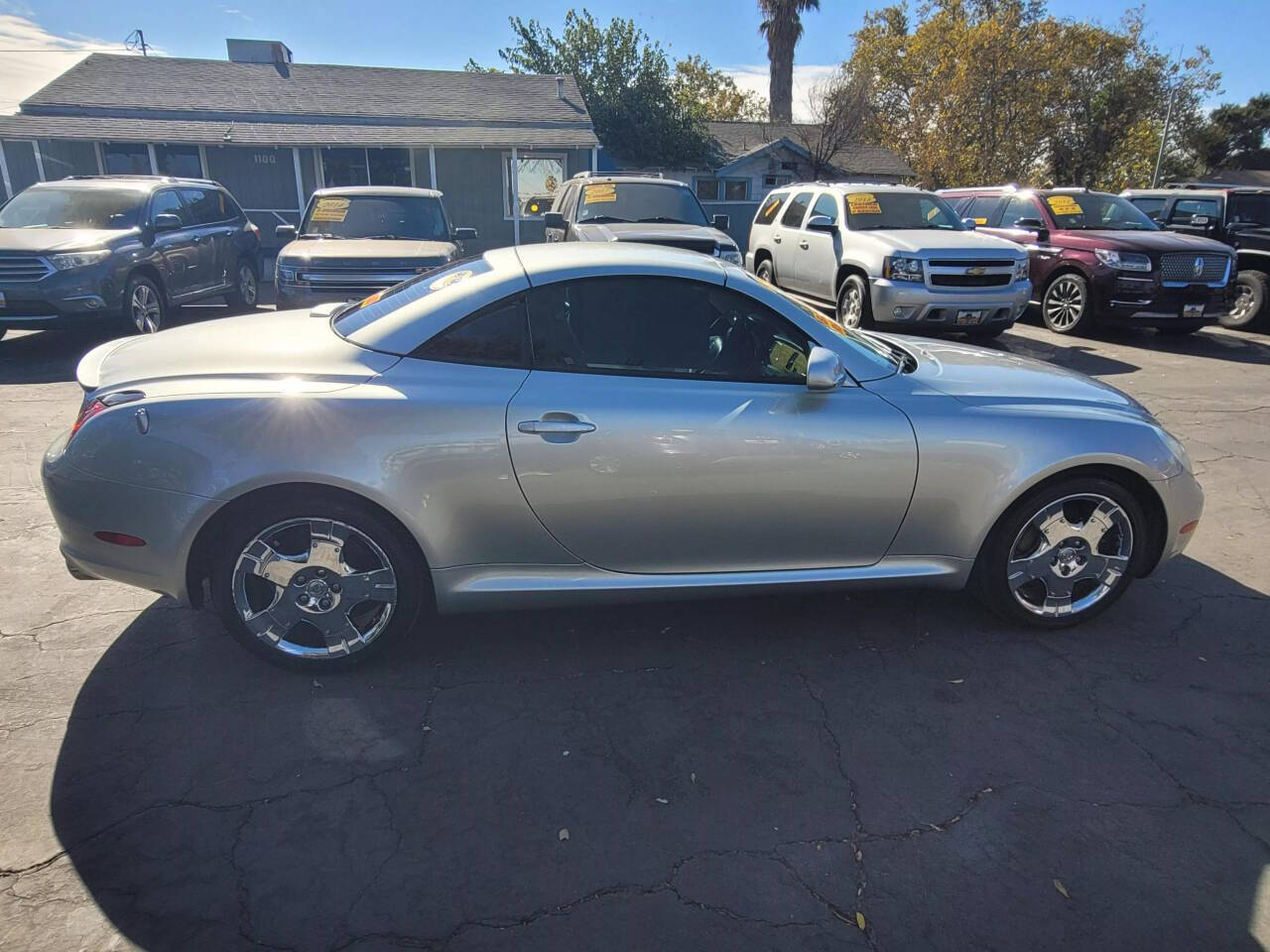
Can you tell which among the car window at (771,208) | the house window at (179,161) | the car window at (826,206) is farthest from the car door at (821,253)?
the house window at (179,161)

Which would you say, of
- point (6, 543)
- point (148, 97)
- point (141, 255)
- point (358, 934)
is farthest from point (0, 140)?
point (358, 934)

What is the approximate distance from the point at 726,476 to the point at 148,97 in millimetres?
23181

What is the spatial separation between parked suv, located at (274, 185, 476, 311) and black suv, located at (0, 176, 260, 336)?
4.66 feet

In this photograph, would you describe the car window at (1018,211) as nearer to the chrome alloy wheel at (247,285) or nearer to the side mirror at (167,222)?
the chrome alloy wheel at (247,285)

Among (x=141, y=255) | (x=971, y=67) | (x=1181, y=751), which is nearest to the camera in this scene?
(x=1181, y=751)

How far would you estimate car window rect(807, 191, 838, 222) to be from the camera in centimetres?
1080

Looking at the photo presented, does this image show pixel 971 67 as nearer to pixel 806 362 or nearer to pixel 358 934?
pixel 806 362

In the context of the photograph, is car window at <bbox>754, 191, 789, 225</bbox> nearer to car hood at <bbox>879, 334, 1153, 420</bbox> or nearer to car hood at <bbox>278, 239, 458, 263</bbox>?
car hood at <bbox>278, 239, 458, 263</bbox>

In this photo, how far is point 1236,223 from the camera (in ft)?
40.2

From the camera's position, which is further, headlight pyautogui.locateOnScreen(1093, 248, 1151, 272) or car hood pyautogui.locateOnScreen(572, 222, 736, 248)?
headlight pyautogui.locateOnScreen(1093, 248, 1151, 272)

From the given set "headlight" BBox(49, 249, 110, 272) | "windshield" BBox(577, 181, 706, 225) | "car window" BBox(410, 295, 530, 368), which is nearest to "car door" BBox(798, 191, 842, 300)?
"windshield" BBox(577, 181, 706, 225)

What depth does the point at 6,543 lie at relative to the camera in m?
4.28

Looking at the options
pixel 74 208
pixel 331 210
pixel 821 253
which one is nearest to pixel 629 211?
pixel 821 253

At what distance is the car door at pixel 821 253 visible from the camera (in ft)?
34.5
